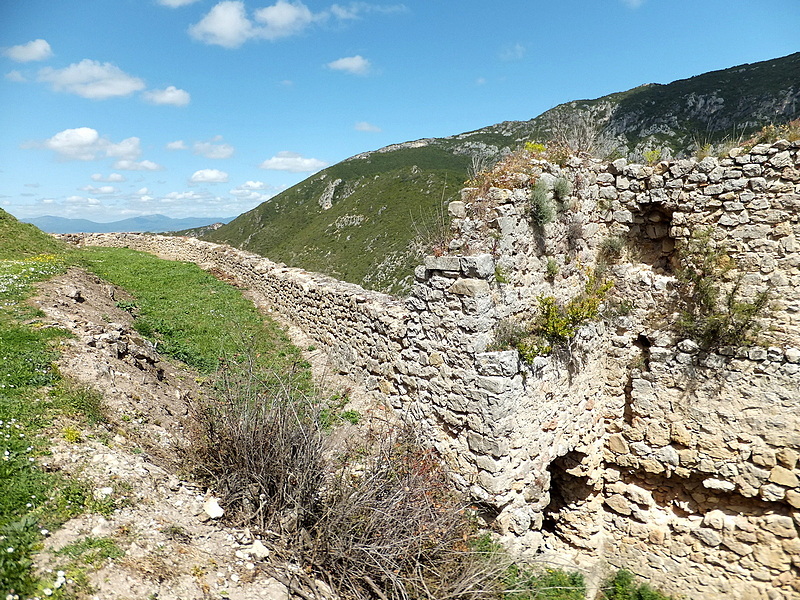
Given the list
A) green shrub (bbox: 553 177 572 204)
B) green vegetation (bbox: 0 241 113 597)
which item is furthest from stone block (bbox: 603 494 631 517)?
green vegetation (bbox: 0 241 113 597)

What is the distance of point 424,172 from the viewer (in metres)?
54.8

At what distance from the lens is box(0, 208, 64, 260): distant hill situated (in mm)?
14914

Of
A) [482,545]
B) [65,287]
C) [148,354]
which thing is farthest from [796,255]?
[65,287]

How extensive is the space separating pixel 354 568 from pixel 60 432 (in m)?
3.55

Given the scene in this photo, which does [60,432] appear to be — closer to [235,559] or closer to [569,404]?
[235,559]

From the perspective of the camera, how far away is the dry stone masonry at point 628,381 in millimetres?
5562

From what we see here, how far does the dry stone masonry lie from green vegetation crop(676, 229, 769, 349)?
0.33ft

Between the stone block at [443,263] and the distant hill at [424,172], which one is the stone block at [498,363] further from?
the distant hill at [424,172]

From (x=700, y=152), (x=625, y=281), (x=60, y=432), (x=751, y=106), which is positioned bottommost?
(x=60, y=432)

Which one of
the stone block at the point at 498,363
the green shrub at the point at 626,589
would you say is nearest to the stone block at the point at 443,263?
the stone block at the point at 498,363

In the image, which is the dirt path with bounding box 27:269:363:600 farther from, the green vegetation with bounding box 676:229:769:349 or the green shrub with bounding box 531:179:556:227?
the green vegetation with bounding box 676:229:769:349

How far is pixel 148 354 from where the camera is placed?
8.34 metres

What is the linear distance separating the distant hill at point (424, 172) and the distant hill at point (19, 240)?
13.0 meters

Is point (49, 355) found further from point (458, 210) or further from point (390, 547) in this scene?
point (458, 210)
